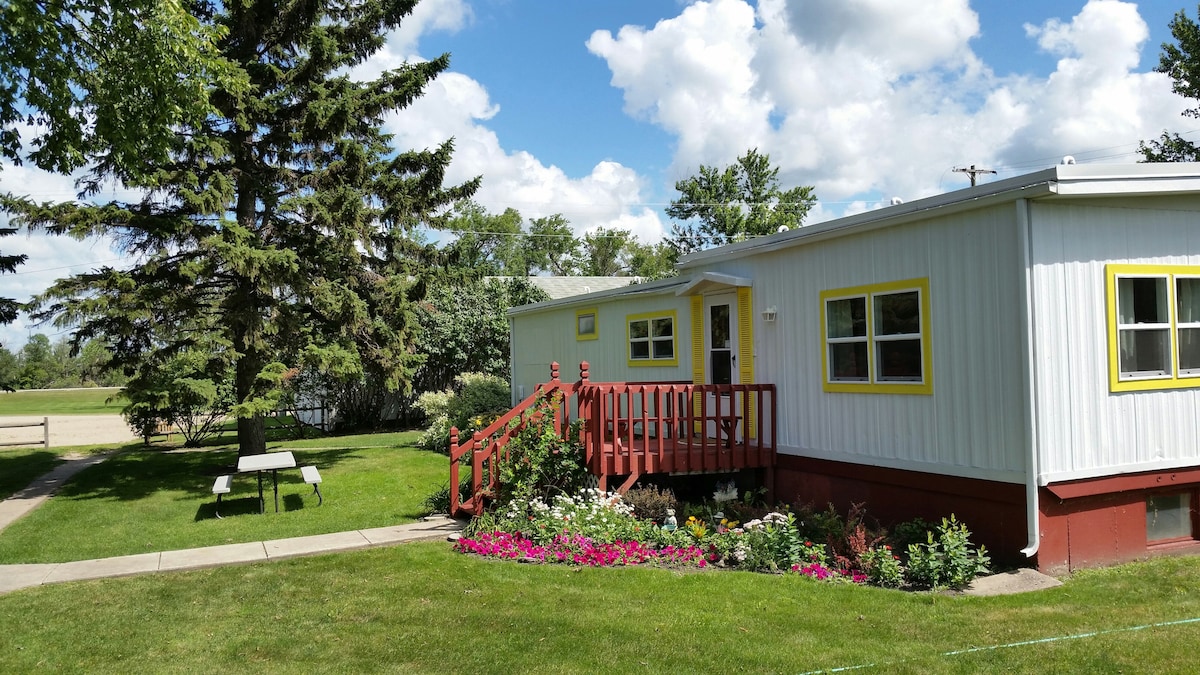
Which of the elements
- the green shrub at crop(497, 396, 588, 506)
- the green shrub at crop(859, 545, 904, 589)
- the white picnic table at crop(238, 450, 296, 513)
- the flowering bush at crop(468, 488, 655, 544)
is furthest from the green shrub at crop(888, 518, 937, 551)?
the white picnic table at crop(238, 450, 296, 513)

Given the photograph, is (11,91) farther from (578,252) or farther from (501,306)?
(578,252)

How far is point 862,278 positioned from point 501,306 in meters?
17.4

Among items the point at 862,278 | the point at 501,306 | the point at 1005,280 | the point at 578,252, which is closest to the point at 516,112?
the point at 501,306

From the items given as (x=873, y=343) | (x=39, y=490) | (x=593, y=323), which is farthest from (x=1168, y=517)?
(x=39, y=490)

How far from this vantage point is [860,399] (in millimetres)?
8344

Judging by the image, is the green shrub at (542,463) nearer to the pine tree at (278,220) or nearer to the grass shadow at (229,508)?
the grass shadow at (229,508)

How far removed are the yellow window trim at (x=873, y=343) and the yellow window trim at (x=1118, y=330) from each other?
1543 millimetres

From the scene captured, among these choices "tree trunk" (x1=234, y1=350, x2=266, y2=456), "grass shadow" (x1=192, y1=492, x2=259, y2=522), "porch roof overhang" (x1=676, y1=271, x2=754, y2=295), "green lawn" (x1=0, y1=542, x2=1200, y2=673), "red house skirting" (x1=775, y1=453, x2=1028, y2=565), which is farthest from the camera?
"tree trunk" (x1=234, y1=350, x2=266, y2=456)

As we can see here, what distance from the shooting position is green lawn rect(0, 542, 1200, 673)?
4.71 meters

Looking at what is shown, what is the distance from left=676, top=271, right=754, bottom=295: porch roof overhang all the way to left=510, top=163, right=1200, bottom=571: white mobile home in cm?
128

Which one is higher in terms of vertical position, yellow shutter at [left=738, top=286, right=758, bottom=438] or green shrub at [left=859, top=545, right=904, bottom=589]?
yellow shutter at [left=738, top=286, right=758, bottom=438]

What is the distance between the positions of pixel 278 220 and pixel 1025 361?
11973 mm

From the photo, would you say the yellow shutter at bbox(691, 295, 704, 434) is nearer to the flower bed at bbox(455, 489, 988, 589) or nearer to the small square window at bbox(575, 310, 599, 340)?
the flower bed at bbox(455, 489, 988, 589)

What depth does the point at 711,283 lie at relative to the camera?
10.7 metres
